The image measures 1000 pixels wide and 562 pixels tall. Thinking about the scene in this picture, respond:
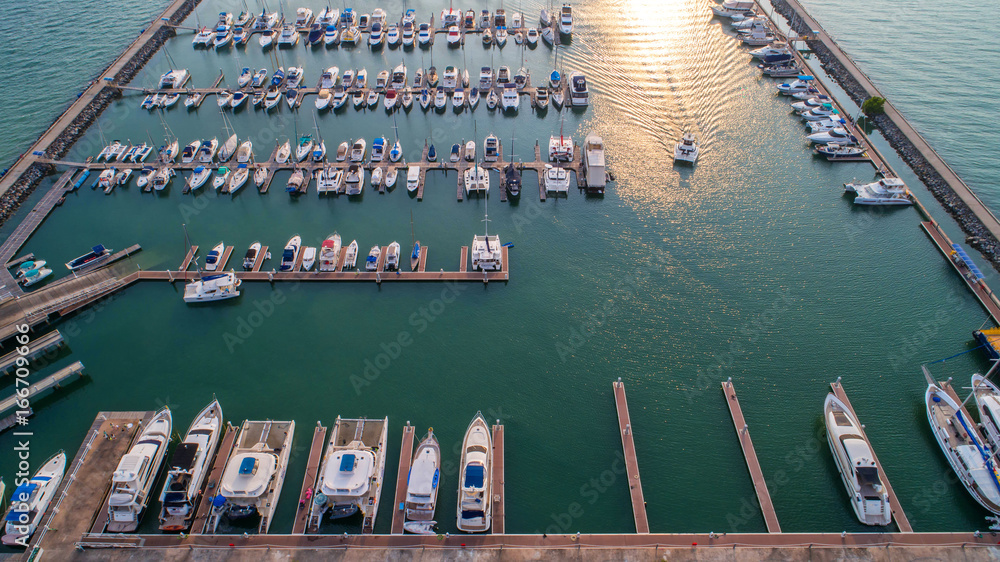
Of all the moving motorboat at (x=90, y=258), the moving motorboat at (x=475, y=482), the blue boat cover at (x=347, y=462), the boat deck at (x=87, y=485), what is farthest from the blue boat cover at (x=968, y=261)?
the moving motorboat at (x=90, y=258)

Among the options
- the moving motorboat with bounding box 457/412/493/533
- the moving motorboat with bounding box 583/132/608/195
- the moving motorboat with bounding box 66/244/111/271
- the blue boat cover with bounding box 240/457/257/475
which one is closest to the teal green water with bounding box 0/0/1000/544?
the moving motorboat with bounding box 457/412/493/533

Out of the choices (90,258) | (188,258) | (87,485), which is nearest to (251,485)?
(87,485)

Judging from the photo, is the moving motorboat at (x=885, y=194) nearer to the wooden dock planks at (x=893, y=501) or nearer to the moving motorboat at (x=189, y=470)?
the wooden dock planks at (x=893, y=501)

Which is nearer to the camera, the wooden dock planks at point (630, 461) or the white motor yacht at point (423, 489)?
the white motor yacht at point (423, 489)

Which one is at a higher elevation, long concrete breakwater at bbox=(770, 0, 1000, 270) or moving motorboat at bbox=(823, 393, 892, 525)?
long concrete breakwater at bbox=(770, 0, 1000, 270)

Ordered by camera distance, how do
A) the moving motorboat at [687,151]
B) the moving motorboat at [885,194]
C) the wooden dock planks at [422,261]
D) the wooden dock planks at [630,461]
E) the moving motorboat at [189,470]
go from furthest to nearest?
the moving motorboat at [687,151]
the moving motorboat at [885,194]
the wooden dock planks at [422,261]
the wooden dock planks at [630,461]
the moving motorboat at [189,470]

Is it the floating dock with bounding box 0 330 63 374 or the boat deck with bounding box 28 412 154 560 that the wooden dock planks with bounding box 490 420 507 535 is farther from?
the floating dock with bounding box 0 330 63 374

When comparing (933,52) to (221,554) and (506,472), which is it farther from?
(221,554)
